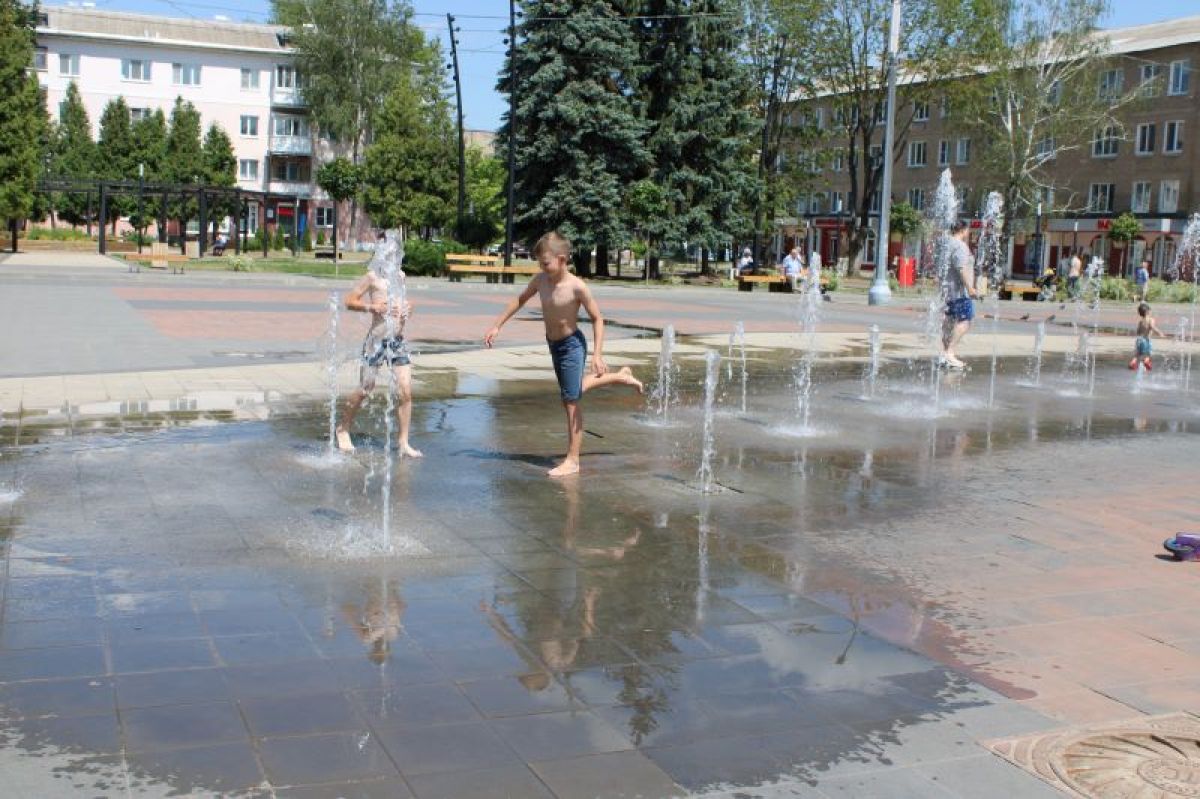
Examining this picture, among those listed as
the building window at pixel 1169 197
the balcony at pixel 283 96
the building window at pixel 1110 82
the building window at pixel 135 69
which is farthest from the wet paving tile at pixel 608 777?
the building window at pixel 135 69

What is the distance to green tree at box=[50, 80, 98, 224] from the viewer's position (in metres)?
65.2

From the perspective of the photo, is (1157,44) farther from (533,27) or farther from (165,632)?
(165,632)

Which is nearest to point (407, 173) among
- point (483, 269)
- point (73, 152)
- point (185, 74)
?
point (483, 269)

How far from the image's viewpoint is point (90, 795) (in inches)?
132

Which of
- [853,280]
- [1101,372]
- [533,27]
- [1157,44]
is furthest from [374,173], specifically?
[1101,372]

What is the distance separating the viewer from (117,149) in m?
66.9

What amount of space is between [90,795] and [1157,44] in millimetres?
65715

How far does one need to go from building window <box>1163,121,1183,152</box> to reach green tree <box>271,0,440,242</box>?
4071 cm

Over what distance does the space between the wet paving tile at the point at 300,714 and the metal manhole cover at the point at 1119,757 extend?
2.12m

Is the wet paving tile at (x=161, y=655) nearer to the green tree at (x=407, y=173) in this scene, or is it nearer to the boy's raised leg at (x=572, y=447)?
the boy's raised leg at (x=572, y=447)

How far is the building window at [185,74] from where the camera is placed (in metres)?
74.1

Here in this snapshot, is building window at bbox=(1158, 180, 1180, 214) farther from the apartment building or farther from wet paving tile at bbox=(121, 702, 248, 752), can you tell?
wet paving tile at bbox=(121, 702, 248, 752)

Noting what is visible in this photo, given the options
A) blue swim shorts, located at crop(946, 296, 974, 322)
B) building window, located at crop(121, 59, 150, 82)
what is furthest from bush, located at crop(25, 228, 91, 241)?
blue swim shorts, located at crop(946, 296, 974, 322)

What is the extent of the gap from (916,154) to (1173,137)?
1862 cm
